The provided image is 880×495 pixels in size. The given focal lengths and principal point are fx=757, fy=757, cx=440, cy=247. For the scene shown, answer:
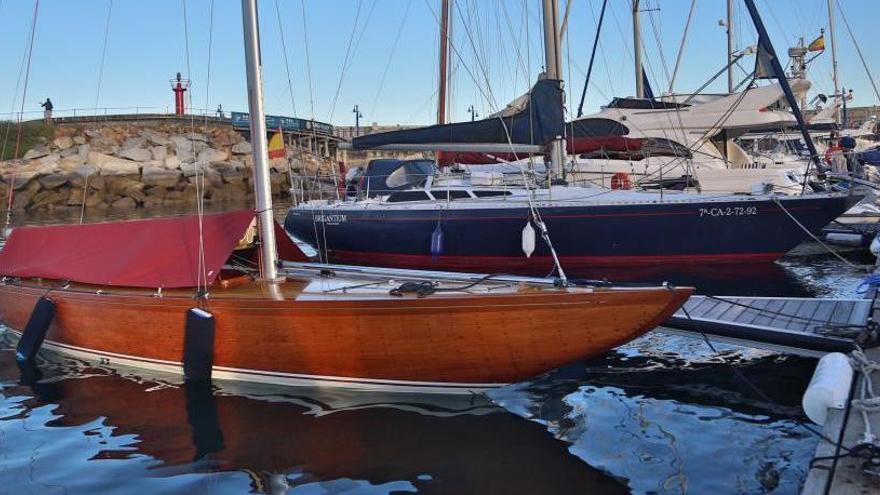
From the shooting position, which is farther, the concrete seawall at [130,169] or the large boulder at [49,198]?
the concrete seawall at [130,169]

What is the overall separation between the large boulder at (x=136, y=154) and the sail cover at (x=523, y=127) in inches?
1430

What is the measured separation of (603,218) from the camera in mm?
13352

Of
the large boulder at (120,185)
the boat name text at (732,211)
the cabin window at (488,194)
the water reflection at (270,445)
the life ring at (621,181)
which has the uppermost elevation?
Answer: the large boulder at (120,185)

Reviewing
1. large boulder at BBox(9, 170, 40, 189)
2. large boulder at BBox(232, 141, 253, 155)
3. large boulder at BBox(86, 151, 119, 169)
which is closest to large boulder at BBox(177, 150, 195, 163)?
large boulder at BBox(232, 141, 253, 155)

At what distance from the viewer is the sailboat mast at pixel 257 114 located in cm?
754

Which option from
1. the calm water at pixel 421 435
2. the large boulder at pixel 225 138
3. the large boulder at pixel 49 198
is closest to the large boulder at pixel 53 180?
the large boulder at pixel 49 198

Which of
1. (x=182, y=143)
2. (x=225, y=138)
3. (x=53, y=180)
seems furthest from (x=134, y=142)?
(x=53, y=180)

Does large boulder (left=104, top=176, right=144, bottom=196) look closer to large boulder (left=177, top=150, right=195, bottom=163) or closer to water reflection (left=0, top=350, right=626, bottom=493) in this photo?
large boulder (left=177, top=150, right=195, bottom=163)

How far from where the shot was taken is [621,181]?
50.1 feet

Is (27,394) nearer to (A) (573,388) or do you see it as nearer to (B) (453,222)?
(A) (573,388)

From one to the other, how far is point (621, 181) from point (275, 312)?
10.3 meters

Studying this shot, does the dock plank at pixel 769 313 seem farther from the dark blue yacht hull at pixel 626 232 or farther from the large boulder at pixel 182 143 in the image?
the large boulder at pixel 182 143

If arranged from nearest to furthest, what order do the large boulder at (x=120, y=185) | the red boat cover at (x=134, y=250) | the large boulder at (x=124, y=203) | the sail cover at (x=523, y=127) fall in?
the red boat cover at (x=134, y=250)
the sail cover at (x=523, y=127)
the large boulder at (x=124, y=203)
the large boulder at (x=120, y=185)

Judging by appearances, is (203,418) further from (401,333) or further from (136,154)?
(136,154)
